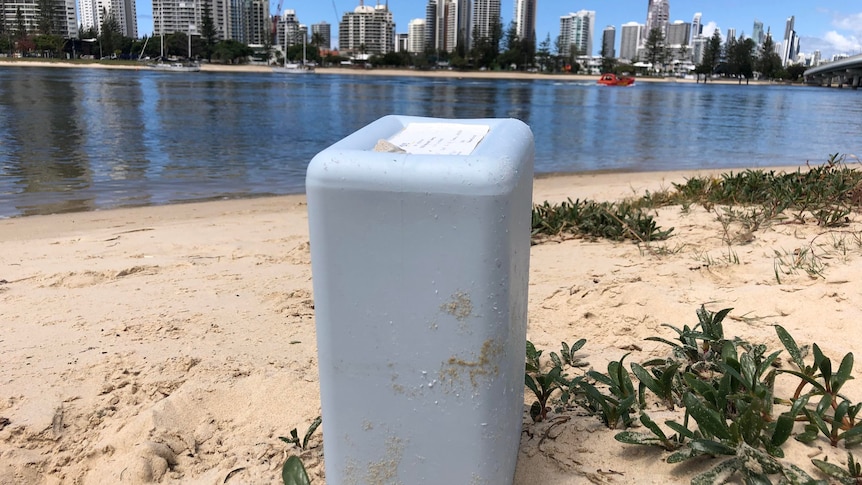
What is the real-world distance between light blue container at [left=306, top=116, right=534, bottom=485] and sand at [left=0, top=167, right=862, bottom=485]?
0.42 meters

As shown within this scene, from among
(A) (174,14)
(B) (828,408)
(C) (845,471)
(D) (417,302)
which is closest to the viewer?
(D) (417,302)

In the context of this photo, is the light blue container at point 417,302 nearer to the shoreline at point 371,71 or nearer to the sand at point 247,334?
the sand at point 247,334

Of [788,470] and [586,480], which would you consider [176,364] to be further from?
[788,470]

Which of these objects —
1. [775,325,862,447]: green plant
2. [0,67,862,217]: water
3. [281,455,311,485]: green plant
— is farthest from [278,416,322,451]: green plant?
[0,67,862,217]: water

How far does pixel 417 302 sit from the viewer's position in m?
1.44

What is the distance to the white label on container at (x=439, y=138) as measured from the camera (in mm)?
1563

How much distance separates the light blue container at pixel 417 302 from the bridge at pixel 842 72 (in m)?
98.8

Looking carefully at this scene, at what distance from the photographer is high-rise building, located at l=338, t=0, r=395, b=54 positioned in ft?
539

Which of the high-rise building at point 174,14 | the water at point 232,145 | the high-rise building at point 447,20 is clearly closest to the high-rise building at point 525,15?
the high-rise building at point 447,20

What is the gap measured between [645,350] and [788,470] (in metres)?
1.03

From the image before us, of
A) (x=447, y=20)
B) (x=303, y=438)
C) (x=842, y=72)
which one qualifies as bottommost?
(x=303, y=438)

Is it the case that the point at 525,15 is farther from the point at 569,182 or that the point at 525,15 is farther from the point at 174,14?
the point at 569,182

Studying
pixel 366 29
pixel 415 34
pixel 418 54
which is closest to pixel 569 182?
pixel 418 54

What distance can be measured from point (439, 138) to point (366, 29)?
17277 centimetres
